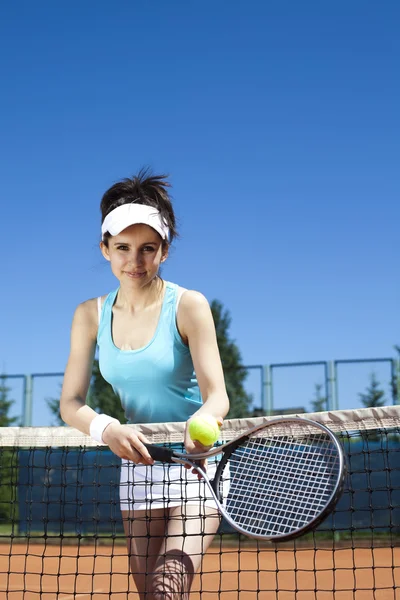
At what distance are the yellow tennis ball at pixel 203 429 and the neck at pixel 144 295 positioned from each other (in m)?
0.46

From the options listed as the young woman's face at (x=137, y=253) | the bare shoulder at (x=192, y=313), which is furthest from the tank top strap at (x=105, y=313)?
the bare shoulder at (x=192, y=313)

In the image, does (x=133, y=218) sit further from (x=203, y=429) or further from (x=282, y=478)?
(x=282, y=478)

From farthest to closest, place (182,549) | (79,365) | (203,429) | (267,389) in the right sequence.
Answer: (267,389) < (79,365) < (182,549) < (203,429)

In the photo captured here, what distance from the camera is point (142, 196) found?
2344 millimetres

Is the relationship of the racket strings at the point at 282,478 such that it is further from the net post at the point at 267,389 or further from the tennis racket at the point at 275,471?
the net post at the point at 267,389

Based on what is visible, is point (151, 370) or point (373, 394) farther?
point (373, 394)

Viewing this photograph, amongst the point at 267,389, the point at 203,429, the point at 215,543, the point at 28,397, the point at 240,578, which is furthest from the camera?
the point at 28,397

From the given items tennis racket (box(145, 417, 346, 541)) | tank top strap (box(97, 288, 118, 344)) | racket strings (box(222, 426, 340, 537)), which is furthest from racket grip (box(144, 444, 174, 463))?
tank top strap (box(97, 288, 118, 344))

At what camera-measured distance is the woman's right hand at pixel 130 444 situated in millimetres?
1952

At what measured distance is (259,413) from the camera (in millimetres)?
12312

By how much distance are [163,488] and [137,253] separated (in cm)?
69

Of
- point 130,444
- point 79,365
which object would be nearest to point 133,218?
point 79,365

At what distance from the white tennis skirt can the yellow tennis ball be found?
0.23m

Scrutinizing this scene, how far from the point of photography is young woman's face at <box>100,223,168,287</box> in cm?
220
